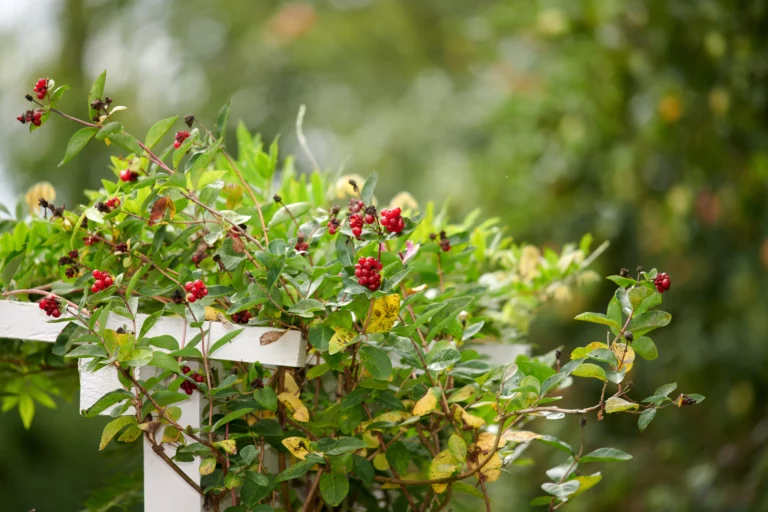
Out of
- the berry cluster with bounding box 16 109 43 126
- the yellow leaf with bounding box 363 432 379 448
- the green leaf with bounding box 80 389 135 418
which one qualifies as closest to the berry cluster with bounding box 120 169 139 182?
the berry cluster with bounding box 16 109 43 126

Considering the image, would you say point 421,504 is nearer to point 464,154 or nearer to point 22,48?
point 464,154

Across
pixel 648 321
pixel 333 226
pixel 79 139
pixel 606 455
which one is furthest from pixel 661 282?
pixel 79 139

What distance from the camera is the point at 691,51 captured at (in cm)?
188

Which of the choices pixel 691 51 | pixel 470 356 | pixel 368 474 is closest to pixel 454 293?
pixel 470 356

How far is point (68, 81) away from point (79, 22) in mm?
440

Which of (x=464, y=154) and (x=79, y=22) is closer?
(x=464, y=154)

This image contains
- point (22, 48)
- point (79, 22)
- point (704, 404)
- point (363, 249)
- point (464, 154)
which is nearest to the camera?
point (363, 249)

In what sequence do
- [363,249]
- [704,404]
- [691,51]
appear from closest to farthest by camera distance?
[363,249] < [691,51] < [704,404]

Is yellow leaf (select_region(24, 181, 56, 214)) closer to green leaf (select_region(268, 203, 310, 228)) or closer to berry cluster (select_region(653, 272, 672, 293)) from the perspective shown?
green leaf (select_region(268, 203, 310, 228))

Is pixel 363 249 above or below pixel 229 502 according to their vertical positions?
above

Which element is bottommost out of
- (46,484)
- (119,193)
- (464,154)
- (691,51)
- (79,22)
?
(46,484)

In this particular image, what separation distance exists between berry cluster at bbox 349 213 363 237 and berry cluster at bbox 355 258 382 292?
3cm

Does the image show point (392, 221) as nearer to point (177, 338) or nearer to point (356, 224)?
point (356, 224)

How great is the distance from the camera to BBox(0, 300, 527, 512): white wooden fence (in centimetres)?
66
